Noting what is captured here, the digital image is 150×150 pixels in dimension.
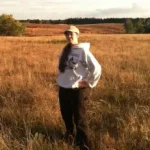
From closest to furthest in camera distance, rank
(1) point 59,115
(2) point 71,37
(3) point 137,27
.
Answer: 1. (2) point 71,37
2. (1) point 59,115
3. (3) point 137,27

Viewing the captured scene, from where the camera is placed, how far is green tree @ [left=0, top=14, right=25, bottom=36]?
75.8 m

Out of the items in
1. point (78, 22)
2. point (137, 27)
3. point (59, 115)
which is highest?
point (78, 22)

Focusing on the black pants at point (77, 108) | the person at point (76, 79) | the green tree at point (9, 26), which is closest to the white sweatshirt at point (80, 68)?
the person at point (76, 79)

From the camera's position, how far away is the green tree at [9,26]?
75750 millimetres

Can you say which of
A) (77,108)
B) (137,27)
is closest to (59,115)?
(77,108)

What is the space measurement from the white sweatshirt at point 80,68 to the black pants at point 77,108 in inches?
4.3

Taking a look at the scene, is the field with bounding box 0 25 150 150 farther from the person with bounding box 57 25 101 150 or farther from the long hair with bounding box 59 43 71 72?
the long hair with bounding box 59 43 71 72

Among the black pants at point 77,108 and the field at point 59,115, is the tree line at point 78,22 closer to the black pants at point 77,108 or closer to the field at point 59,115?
the field at point 59,115

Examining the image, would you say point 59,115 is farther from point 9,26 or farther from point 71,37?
point 9,26

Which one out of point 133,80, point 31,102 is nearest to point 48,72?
point 133,80

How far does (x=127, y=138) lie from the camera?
196 inches

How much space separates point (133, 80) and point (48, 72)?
2.95 metres

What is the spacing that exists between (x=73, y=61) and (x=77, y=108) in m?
0.59

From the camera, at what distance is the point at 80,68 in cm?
475
